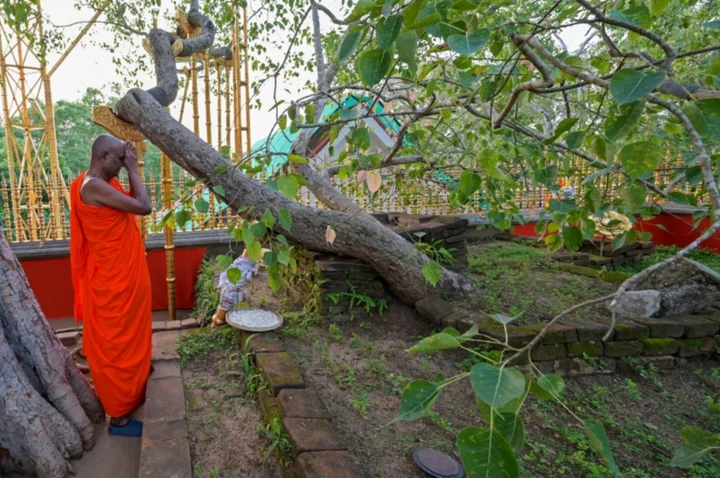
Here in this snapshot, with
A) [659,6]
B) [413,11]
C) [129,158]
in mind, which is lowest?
[129,158]

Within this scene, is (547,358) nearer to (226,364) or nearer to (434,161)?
(434,161)

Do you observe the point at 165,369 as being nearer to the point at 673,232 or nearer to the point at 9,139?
the point at 9,139

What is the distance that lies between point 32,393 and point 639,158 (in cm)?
270

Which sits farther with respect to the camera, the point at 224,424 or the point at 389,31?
the point at 224,424

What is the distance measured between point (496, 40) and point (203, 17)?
143 inches

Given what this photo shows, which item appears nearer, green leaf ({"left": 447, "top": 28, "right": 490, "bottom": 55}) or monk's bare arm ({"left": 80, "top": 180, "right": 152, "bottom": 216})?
green leaf ({"left": 447, "top": 28, "right": 490, "bottom": 55})

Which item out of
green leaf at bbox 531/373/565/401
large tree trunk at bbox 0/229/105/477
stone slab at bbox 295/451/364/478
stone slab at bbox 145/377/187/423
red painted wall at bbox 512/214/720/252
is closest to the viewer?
green leaf at bbox 531/373/565/401

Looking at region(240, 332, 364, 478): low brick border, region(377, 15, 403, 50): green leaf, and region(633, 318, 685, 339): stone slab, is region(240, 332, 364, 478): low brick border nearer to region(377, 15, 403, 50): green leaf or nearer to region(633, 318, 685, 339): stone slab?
region(377, 15, 403, 50): green leaf

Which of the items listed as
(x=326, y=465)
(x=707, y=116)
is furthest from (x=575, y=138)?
(x=326, y=465)

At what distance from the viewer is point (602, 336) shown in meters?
3.18

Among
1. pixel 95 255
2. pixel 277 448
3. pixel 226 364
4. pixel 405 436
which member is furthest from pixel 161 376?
pixel 405 436

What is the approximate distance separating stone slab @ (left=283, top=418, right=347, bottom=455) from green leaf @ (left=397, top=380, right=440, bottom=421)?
53.3 inches

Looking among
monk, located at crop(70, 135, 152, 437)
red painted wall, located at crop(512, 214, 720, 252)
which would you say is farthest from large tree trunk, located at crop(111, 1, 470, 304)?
red painted wall, located at crop(512, 214, 720, 252)

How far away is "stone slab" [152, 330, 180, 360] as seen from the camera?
3.22m
